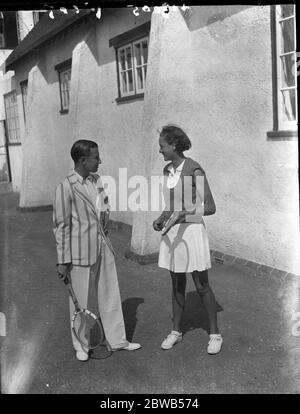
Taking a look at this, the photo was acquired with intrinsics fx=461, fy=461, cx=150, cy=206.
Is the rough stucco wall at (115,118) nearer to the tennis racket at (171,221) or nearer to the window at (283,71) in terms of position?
the tennis racket at (171,221)

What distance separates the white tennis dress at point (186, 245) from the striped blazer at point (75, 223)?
23.5 inches

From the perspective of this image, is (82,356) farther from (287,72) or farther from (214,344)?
(287,72)

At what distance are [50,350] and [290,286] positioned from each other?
2349mm

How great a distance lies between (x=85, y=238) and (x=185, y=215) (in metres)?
0.80

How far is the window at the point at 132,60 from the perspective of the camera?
5.58m

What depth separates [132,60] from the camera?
232 inches

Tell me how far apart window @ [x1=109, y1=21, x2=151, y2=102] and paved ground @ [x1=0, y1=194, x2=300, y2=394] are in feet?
6.84

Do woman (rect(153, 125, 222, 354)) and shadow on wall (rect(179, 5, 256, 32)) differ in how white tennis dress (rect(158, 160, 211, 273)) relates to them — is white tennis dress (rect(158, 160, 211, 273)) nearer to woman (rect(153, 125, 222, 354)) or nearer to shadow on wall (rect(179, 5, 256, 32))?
woman (rect(153, 125, 222, 354))

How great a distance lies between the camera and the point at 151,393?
128 inches

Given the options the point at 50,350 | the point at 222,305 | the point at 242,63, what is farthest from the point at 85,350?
the point at 242,63

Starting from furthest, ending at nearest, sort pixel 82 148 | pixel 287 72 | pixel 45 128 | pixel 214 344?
pixel 287 72
pixel 45 128
pixel 214 344
pixel 82 148

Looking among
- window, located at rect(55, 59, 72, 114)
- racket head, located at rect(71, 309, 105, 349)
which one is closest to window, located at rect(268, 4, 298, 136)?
window, located at rect(55, 59, 72, 114)

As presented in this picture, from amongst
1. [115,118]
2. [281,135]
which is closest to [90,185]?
[115,118]

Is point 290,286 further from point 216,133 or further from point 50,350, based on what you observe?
point 50,350
